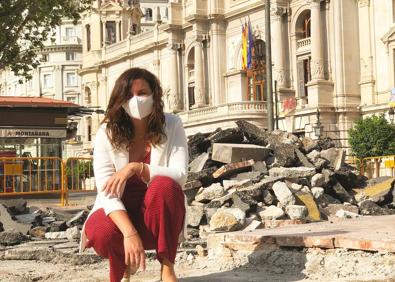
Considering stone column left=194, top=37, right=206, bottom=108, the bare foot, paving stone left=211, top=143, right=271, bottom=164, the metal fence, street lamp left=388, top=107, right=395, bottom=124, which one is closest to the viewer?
the bare foot

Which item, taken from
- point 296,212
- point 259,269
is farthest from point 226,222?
point 259,269

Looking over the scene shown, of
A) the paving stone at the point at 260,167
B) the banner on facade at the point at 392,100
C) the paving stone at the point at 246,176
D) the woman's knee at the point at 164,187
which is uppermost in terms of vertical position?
the banner on facade at the point at 392,100

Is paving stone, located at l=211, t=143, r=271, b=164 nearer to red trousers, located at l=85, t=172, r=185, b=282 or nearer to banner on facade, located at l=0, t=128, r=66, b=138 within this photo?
red trousers, located at l=85, t=172, r=185, b=282

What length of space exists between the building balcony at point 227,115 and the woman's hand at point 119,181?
2995 centimetres

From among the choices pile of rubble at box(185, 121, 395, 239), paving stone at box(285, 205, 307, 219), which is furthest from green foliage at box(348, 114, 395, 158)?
paving stone at box(285, 205, 307, 219)

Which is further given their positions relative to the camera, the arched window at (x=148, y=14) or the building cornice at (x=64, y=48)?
the arched window at (x=148, y=14)

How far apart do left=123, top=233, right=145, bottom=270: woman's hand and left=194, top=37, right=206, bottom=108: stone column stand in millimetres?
38274

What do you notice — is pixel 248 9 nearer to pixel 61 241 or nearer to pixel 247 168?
pixel 247 168

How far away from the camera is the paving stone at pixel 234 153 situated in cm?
1167

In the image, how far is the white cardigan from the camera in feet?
13.9

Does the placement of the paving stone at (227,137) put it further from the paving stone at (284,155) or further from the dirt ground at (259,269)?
the dirt ground at (259,269)

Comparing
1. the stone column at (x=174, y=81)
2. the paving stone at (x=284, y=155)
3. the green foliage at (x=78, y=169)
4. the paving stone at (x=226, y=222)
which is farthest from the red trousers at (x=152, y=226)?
the stone column at (x=174, y=81)

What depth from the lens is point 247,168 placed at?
39.0 feet

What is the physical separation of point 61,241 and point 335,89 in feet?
85.0
